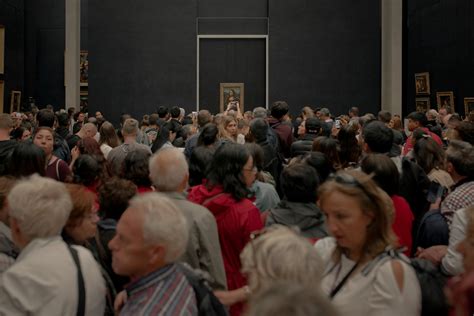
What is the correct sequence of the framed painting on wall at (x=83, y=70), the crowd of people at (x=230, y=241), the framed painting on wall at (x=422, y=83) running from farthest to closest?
1. the framed painting on wall at (x=83, y=70)
2. the framed painting on wall at (x=422, y=83)
3. the crowd of people at (x=230, y=241)

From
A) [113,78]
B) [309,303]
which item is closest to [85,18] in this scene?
[113,78]

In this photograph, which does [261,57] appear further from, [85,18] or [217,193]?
[217,193]

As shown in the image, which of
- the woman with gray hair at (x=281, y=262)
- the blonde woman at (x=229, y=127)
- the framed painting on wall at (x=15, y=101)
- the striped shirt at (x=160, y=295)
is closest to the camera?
the woman with gray hair at (x=281, y=262)

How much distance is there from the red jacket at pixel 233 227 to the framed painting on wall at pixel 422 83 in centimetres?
2262

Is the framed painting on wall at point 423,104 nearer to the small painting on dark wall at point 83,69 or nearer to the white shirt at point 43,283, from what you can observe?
the small painting on dark wall at point 83,69

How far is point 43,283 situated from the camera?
3900 millimetres

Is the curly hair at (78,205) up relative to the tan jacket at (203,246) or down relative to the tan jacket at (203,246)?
up

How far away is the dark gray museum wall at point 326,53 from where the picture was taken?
27484 mm

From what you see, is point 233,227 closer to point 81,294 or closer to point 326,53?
point 81,294

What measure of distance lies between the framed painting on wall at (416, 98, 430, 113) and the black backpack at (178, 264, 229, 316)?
24.3 m

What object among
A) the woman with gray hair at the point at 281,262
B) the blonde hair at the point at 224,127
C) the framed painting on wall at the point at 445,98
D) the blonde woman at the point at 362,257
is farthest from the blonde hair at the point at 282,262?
the framed painting on wall at the point at 445,98

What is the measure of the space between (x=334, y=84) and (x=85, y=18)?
1552 centimetres

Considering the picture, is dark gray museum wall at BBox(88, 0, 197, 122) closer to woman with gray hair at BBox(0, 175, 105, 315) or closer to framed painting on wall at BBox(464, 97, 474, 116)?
framed painting on wall at BBox(464, 97, 474, 116)

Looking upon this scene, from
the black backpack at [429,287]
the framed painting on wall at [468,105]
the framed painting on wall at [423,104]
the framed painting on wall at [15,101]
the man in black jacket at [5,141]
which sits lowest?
the black backpack at [429,287]
